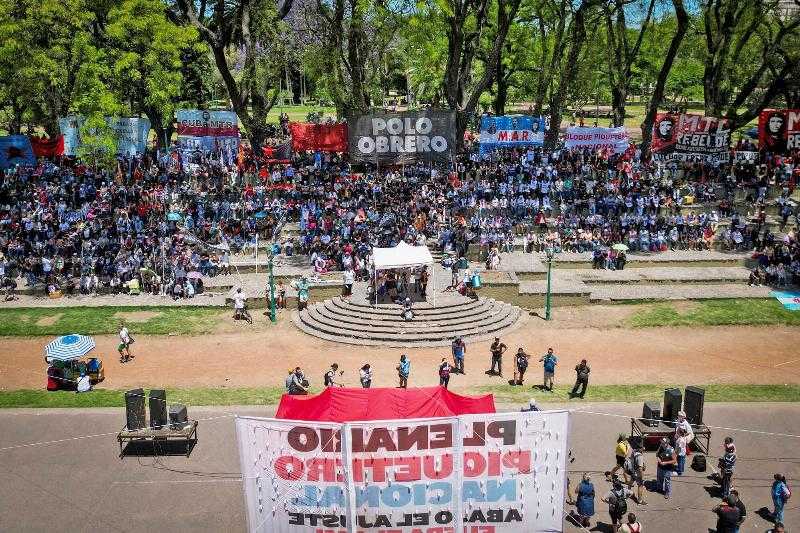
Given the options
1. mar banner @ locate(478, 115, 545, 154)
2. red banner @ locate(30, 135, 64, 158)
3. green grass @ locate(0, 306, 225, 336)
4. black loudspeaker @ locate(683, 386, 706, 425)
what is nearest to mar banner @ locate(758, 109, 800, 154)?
mar banner @ locate(478, 115, 545, 154)

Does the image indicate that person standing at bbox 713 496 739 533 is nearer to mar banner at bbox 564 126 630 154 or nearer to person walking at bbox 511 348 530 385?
person walking at bbox 511 348 530 385

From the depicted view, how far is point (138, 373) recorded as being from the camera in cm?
2336

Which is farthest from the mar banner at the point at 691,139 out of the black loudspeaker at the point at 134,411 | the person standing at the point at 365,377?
the black loudspeaker at the point at 134,411

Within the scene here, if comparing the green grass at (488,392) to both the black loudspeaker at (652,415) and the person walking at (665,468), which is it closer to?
the black loudspeaker at (652,415)

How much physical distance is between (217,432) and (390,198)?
2032 centimetres

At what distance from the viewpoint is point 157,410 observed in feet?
58.2

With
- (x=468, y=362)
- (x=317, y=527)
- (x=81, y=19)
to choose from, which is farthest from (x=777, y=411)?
(x=81, y=19)

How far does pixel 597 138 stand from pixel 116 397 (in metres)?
29.1

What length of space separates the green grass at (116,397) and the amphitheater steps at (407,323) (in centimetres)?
519

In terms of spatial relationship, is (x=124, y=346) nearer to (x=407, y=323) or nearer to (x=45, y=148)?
(x=407, y=323)

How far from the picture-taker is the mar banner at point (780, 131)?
131ft

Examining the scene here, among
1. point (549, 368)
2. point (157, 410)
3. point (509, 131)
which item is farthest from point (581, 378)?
point (509, 131)

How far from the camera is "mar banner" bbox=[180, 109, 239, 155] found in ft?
127

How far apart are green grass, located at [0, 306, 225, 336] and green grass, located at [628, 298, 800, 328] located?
675 inches
